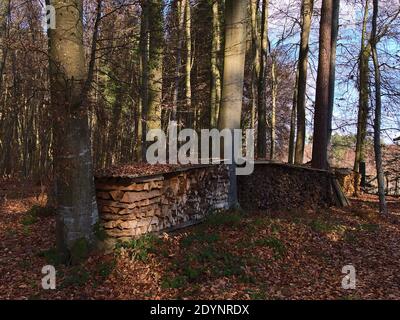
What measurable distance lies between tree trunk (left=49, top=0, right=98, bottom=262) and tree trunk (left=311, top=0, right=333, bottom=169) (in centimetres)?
789

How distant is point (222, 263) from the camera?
6379 millimetres

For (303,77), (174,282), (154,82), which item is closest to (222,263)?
(174,282)

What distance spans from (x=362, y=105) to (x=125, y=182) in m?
15.0

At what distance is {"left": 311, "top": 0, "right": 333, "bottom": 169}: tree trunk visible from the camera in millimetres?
12008

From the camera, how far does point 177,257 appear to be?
253 inches

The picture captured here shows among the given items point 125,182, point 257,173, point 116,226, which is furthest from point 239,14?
point 116,226

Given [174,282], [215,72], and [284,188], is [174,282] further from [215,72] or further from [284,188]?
[215,72]

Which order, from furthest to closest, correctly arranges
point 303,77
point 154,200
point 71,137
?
point 303,77 → point 154,200 → point 71,137

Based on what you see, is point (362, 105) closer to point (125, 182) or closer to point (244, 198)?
point (244, 198)

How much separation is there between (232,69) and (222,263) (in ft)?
15.8

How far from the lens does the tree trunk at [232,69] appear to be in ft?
30.3
